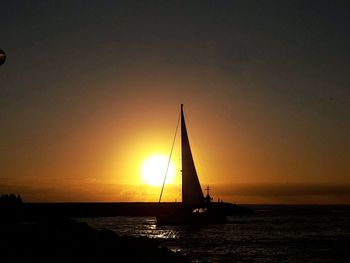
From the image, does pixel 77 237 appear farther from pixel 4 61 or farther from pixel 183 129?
pixel 183 129

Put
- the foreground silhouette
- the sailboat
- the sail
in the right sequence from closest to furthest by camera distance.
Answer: the foreground silhouette < the sail < the sailboat

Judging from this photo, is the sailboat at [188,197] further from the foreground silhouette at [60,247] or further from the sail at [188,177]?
the foreground silhouette at [60,247]

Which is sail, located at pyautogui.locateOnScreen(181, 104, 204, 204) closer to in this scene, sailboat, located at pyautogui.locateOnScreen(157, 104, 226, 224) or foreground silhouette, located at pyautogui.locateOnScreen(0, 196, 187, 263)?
sailboat, located at pyautogui.locateOnScreen(157, 104, 226, 224)

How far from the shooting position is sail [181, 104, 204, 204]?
7544cm

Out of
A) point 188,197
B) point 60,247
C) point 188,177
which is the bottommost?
point 60,247

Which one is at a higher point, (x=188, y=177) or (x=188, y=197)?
(x=188, y=177)

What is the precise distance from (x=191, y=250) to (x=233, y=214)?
338 feet

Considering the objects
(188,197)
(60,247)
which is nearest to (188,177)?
(188,197)

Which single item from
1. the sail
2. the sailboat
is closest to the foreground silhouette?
the sail

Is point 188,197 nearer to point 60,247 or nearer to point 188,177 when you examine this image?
point 188,177

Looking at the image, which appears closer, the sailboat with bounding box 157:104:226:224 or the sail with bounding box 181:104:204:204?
the sail with bounding box 181:104:204:204

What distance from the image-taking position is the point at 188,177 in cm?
7650

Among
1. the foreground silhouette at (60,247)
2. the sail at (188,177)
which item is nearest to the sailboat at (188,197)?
the sail at (188,177)

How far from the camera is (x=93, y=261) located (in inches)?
811
